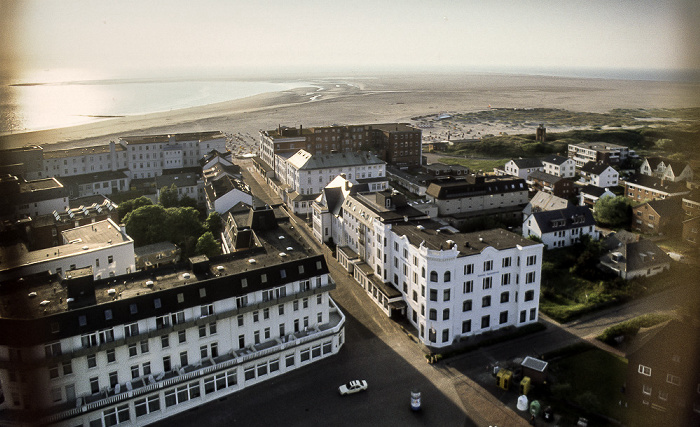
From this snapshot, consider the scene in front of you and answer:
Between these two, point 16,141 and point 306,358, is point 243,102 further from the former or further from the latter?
point 306,358

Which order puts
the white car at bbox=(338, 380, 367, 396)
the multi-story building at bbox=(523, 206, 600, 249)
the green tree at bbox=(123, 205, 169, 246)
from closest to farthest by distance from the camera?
the white car at bbox=(338, 380, 367, 396) → the green tree at bbox=(123, 205, 169, 246) → the multi-story building at bbox=(523, 206, 600, 249)

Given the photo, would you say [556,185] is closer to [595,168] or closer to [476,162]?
[595,168]

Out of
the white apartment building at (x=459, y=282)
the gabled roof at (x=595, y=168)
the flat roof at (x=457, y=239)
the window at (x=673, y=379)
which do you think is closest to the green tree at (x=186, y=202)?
the flat roof at (x=457, y=239)

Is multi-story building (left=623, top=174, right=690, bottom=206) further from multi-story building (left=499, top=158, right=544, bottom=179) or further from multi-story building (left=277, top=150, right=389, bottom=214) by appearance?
multi-story building (left=277, top=150, right=389, bottom=214)

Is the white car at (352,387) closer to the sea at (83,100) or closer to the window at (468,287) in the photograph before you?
the window at (468,287)

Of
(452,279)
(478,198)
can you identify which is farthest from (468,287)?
(478,198)

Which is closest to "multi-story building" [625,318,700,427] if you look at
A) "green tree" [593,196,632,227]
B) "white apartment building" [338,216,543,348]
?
"white apartment building" [338,216,543,348]
